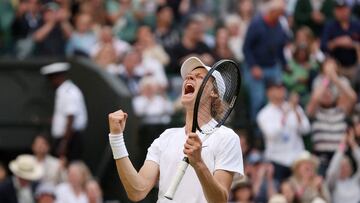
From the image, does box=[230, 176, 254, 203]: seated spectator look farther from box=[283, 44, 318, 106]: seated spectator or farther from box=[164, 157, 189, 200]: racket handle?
box=[164, 157, 189, 200]: racket handle

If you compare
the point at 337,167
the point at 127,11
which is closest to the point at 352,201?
the point at 337,167

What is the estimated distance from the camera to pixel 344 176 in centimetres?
1492

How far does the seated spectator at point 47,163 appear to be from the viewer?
15688mm

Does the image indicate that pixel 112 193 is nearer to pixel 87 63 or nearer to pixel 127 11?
pixel 87 63

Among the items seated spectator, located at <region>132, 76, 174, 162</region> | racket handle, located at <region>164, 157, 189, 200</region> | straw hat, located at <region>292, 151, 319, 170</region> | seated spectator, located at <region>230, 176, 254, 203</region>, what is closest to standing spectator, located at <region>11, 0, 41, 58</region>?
seated spectator, located at <region>132, 76, 174, 162</region>

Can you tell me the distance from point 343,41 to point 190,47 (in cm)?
209

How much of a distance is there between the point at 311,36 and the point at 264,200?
3983 mm

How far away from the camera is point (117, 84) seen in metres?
16.5

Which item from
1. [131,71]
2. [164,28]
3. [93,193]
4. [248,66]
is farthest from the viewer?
[164,28]

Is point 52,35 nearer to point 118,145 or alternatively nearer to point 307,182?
point 307,182

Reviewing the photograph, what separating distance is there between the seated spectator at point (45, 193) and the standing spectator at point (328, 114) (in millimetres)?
3228

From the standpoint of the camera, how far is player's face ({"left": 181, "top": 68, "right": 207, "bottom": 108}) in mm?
7387

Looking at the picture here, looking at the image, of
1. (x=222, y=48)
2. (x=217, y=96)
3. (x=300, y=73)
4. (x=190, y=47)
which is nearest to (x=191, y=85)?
(x=217, y=96)

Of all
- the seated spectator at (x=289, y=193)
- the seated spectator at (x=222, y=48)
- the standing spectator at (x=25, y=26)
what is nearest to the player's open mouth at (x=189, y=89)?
the seated spectator at (x=289, y=193)
